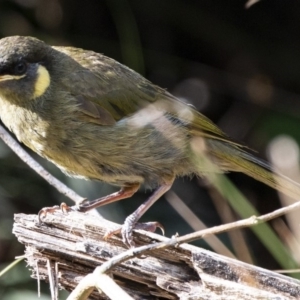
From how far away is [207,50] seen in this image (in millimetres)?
6570

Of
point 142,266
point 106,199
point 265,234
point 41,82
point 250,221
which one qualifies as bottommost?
point 142,266

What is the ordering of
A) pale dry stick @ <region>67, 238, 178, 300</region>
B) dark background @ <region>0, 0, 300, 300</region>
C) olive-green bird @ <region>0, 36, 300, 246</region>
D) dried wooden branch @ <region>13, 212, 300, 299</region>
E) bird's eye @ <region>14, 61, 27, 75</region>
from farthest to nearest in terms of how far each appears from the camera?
dark background @ <region>0, 0, 300, 300</region>
bird's eye @ <region>14, 61, 27, 75</region>
olive-green bird @ <region>0, 36, 300, 246</region>
dried wooden branch @ <region>13, 212, 300, 299</region>
pale dry stick @ <region>67, 238, 178, 300</region>

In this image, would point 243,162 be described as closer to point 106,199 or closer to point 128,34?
point 106,199

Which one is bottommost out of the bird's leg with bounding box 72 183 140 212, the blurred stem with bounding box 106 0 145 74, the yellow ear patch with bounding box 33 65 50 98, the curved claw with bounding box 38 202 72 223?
the curved claw with bounding box 38 202 72 223

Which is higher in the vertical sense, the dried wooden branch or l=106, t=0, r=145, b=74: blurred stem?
l=106, t=0, r=145, b=74: blurred stem

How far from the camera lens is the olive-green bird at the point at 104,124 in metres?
3.95

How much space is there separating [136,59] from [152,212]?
1.25 m

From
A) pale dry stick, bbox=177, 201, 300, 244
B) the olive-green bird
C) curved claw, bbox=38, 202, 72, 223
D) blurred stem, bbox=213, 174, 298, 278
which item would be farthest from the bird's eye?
pale dry stick, bbox=177, 201, 300, 244

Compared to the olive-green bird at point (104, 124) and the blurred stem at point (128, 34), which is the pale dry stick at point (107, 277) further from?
the blurred stem at point (128, 34)

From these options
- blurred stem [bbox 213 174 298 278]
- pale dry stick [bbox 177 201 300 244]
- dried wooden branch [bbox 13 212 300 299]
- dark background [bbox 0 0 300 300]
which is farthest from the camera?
dark background [bbox 0 0 300 300]

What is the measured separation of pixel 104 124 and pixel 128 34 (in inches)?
84.8

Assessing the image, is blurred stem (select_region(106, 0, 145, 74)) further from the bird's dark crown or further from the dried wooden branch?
the dried wooden branch

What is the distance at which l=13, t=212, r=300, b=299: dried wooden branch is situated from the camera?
9.38ft

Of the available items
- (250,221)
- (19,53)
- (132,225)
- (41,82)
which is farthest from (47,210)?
(250,221)
